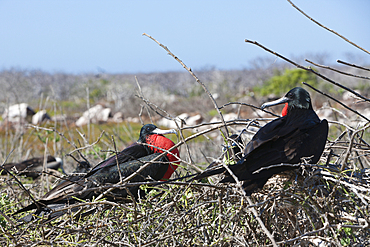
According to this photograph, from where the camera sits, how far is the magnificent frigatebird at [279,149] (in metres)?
1.47

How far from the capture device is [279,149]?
155 cm

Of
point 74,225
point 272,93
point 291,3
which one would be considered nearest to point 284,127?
point 291,3

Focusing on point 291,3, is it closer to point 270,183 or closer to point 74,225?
point 270,183

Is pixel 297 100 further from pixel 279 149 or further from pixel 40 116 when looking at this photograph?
pixel 40 116

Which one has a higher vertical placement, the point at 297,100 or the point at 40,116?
the point at 297,100

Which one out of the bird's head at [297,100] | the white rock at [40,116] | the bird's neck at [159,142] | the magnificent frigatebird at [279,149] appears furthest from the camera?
the white rock at [40,116]

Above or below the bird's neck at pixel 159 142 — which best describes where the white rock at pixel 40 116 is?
below

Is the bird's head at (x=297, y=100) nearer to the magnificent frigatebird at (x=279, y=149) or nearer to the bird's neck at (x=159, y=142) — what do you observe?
the magnificent frigatebird at (x=279, y=149)

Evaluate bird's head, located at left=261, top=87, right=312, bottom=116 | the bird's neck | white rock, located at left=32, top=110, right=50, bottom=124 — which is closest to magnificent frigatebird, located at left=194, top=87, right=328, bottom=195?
bird's head, located at left=261, top=87, right=312, bottom=116

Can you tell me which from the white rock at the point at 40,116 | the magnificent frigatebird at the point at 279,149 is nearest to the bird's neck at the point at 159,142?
the magnificent frigatebird at the point at 279,149

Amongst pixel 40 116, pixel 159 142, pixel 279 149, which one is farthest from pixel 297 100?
pixel 40 116

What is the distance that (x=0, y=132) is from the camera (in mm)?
10070

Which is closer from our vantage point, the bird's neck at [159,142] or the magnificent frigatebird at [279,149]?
the magnificent frigatebird at [279,149]

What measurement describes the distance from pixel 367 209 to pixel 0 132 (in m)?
10.5
